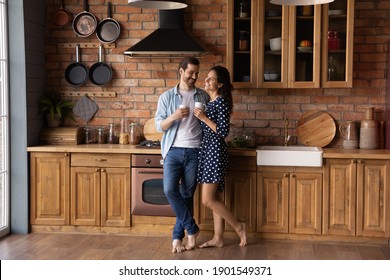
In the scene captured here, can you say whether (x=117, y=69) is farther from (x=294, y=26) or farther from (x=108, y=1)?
(x=294, y=26)

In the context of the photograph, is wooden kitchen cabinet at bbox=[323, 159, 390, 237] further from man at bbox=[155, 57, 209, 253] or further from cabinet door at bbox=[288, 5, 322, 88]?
man at bbox=[155, 57, 209, 253]

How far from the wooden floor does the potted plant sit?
1170 millimetres

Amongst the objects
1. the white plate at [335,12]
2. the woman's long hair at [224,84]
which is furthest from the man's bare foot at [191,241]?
the white plate at [335,12]

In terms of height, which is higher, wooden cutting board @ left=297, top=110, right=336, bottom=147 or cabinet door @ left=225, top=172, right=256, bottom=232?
wooden cutting board @ left=297, top=110, right=336, bottom=147

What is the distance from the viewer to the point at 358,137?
5.93 m

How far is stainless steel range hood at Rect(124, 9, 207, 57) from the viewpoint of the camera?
19.0 feet

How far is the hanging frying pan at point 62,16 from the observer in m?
6.33

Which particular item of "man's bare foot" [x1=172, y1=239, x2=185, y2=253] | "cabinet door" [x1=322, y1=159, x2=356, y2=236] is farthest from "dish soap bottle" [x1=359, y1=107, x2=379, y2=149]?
"man's bare foot" [x1=172, y1=239, x2=185, y2=253]

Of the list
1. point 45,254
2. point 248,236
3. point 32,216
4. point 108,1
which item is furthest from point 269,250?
point 108,1

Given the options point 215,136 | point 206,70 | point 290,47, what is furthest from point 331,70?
point 215,136

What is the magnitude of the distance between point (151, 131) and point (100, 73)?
2.56 ft

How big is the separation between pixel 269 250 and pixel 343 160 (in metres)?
1.01

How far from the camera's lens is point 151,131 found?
6250 millimetres

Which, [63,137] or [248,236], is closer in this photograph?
[248,236]
